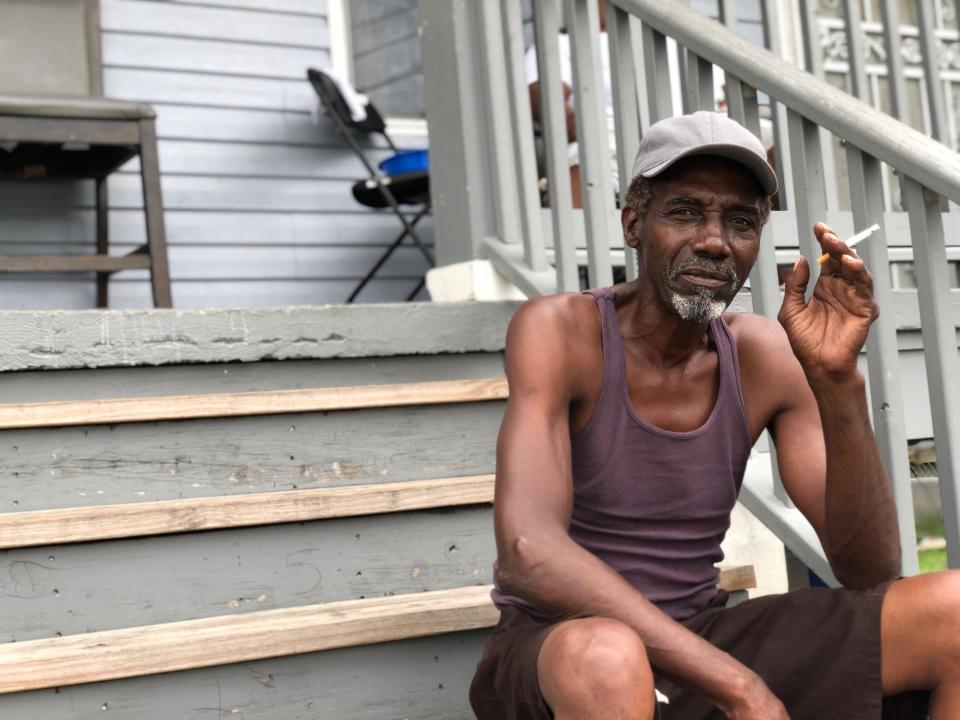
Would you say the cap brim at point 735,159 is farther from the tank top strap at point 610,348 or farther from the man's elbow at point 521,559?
the man's elbow at point 521,559

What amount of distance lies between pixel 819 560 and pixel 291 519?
3.18 feet

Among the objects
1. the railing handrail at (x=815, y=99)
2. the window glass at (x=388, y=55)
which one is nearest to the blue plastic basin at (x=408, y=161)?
the window glass at (x=388, y=55)

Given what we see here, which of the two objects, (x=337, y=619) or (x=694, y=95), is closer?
(x=337, y=619)

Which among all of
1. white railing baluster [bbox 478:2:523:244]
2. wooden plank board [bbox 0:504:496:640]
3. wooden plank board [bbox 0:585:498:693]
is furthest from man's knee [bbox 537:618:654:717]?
white railing baluster [bbox 478:2:523:244]

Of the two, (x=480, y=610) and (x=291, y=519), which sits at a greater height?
(x=291, y=519)

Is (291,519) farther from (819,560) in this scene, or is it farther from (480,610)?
(819,560)

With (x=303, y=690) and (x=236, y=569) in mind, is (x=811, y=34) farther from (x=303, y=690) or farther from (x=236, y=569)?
(x=303, y=690)

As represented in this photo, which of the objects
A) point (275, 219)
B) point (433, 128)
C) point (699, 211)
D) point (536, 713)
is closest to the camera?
point (536, 713)

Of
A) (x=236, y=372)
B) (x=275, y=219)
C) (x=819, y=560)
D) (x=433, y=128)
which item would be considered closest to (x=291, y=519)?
(x=236, y=372)

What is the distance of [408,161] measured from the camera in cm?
510

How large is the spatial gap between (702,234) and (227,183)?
343 centimetres

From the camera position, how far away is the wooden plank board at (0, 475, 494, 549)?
2223mm

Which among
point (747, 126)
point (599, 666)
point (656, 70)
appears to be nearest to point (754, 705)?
point (599, 666)

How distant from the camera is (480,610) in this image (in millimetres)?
2312
